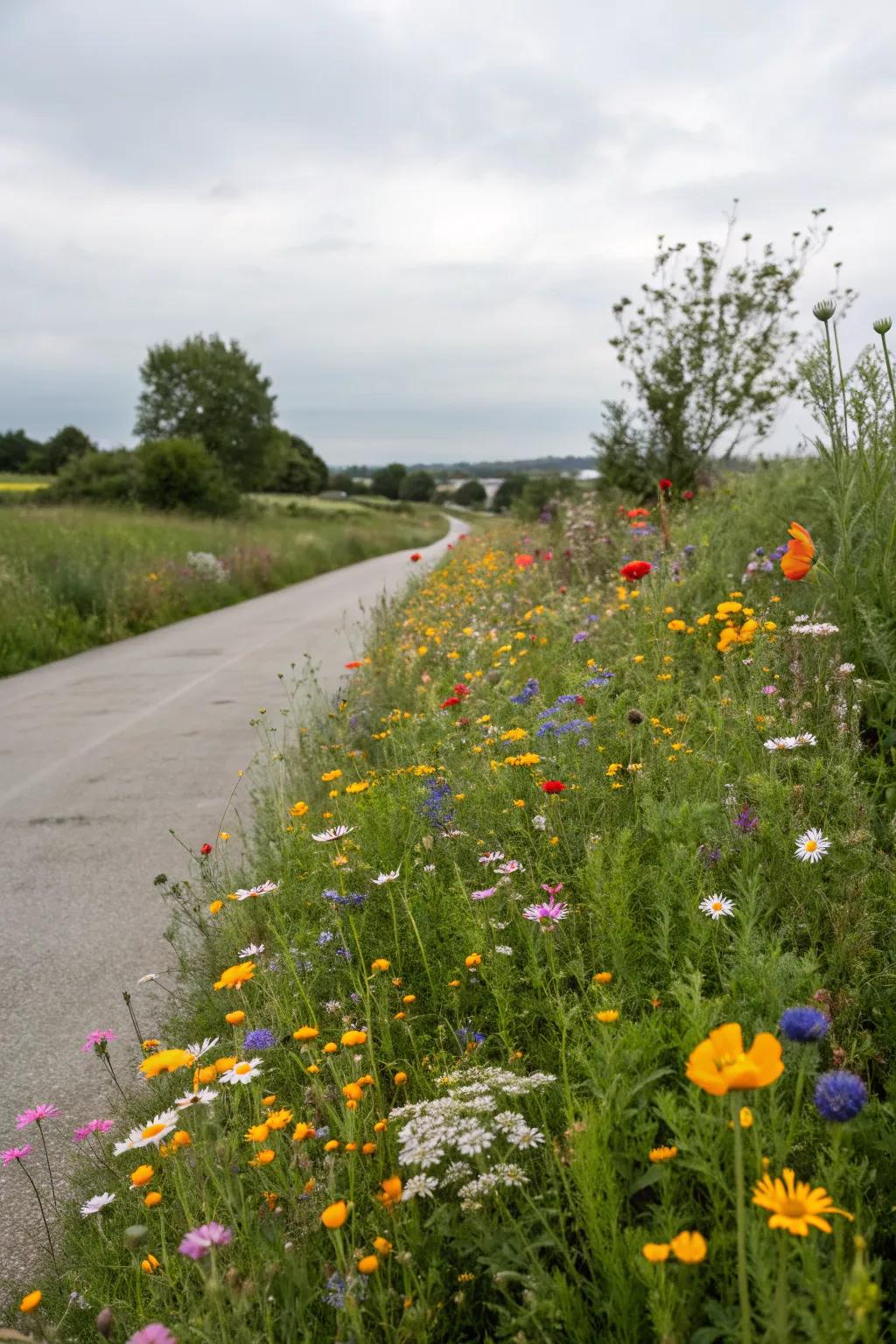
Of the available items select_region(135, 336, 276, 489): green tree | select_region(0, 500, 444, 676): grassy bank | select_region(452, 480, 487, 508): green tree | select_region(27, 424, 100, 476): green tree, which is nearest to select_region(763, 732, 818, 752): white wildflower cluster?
select_region(0, 500, 444, 676): grassy bank

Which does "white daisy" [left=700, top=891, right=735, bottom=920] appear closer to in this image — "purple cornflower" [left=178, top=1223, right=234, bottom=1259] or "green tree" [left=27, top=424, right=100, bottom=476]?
"purple cornflower" [left=178, top=1223, right=234, bottom=1259]

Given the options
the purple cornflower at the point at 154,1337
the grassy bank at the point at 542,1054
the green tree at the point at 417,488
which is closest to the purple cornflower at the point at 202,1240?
the grassy bank at the point at 542,1054

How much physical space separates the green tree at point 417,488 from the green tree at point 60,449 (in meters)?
43.9

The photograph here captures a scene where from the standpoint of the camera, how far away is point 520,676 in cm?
618

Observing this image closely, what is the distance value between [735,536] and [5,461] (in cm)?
8718

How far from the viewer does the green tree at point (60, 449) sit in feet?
241

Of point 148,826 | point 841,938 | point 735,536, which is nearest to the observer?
point 841,938

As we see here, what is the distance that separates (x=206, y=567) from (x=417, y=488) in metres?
96.9

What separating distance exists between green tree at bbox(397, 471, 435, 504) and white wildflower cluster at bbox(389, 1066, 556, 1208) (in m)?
111

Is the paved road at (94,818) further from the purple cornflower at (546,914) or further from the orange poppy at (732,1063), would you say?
the orange poppy at (732,1063)

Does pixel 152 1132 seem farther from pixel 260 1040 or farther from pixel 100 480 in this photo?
pixel 100 480

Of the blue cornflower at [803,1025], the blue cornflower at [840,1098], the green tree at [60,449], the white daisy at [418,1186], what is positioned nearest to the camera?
the blue cornflower at [840,1098]

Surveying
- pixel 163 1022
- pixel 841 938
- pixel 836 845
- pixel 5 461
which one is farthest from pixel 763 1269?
pixel 5 461

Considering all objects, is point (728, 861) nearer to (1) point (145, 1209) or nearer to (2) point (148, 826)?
(1) point (145, 1209)
